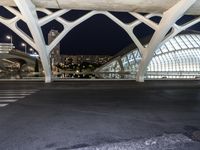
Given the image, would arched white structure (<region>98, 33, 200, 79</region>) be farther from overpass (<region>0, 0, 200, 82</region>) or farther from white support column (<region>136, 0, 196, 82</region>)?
overpass (<region>0, 0, 200, 82</region>)

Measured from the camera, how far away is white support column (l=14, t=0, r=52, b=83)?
43.2 ft

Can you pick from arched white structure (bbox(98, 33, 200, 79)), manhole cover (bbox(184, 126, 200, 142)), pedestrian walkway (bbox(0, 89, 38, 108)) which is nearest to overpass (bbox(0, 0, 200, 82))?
pedestrian walkway (bbox(0, 89, 38, 108))

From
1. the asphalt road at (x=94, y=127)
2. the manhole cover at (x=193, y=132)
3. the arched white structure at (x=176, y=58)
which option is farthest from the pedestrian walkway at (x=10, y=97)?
the arched white structure at (x=176, y=58)

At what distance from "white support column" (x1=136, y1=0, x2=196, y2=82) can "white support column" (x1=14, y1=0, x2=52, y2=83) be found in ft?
26.0

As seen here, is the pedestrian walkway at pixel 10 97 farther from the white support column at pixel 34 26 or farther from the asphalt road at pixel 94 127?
the white support column at pixel 34 26

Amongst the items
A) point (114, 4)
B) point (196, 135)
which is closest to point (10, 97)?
point (114, 4)

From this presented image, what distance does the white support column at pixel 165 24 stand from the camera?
525 inches

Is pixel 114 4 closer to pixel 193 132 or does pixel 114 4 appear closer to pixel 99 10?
pixel 99 10

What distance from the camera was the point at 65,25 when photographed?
18.1m

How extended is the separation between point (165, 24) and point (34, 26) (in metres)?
8.73

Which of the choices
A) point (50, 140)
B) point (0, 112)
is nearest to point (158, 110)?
point (50, 140)

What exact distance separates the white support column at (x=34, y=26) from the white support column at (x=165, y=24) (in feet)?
26.0

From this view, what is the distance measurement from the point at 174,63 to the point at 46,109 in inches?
1254

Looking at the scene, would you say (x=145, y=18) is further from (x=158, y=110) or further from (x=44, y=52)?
(x=158, y=110)
